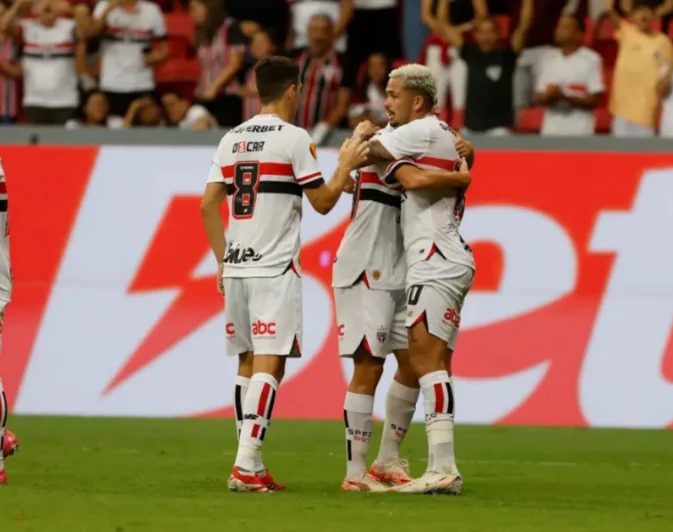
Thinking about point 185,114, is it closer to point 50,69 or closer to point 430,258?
point 50,69

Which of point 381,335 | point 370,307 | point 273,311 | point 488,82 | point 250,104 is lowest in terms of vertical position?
point 250,104

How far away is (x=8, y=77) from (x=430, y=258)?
10.1 metres

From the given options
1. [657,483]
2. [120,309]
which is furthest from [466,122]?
[657,483]

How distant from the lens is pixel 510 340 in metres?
14.3

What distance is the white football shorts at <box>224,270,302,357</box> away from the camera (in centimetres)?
908

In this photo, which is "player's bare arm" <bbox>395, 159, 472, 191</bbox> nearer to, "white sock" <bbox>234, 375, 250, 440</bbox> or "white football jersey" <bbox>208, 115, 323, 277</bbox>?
"white football jersey" <bbox>208, 115, 323, 277</bbox>

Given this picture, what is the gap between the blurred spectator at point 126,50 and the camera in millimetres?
17688

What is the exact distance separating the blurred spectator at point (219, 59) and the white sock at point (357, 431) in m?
8.29

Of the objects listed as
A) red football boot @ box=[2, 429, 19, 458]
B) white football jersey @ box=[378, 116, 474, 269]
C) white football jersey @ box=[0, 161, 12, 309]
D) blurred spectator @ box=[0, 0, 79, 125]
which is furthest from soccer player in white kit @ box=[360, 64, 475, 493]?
blurred spectator @ box=[0, 0, 79, 125]

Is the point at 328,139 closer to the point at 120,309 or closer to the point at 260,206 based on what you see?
the point at 120,309

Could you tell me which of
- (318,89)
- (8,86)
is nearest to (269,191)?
(318,89)

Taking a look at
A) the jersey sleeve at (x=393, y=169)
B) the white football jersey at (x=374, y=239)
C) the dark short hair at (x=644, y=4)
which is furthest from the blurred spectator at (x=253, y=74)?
the jersey sleeve at (x=393, y=169)

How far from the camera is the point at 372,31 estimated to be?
17672 millimetres

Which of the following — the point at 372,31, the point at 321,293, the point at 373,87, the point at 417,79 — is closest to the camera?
the point at 417,79
